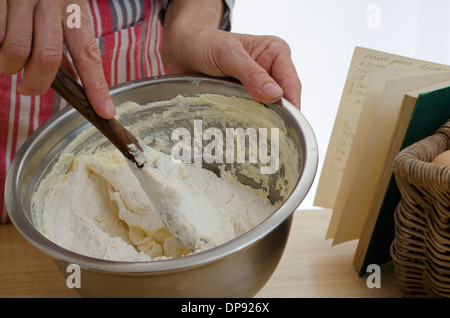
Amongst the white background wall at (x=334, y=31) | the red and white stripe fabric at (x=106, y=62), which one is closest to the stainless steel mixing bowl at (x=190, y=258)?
the red and white stripe fabric at (x=106, y=62)

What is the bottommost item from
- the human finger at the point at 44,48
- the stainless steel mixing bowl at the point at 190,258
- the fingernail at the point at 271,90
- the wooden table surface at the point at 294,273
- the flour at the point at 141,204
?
the wooden table surface at the point at 294,273

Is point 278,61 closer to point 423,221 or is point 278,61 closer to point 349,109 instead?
point 349,109

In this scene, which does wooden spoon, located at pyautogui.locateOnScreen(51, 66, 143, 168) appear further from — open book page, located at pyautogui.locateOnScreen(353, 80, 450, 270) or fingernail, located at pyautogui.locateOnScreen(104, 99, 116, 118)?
open book page, located at pyautogui.locateOnScreen(353, 80, 450, 270)

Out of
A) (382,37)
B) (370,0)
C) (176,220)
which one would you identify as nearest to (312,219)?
(176,220)

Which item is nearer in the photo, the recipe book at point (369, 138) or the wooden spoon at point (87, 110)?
the wooden spoon at point (87, 110)

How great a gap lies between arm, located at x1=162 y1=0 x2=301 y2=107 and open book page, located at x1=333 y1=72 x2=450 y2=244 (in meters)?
0.13

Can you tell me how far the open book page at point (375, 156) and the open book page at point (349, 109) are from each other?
0.07 m

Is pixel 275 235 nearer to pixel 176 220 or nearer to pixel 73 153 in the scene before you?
pixel 176 220

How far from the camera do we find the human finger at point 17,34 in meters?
0.55

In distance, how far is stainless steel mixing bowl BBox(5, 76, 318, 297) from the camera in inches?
19.5

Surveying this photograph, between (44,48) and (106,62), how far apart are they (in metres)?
0.42

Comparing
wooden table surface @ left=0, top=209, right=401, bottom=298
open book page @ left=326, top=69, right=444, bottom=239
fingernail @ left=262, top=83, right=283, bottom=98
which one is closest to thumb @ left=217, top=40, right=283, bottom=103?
fingernail @ left=262, top=83, right=283, bottom=98

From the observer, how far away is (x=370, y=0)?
2.16 m

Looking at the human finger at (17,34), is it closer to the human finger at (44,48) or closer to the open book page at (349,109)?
the human finger at (44,48)
